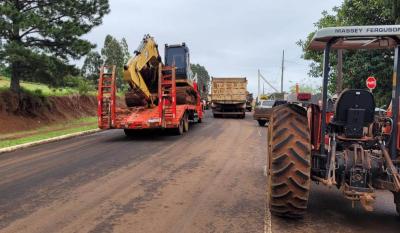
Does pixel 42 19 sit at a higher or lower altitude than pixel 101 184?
higher

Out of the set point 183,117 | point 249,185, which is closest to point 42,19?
point 183,117

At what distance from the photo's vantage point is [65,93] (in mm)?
28844

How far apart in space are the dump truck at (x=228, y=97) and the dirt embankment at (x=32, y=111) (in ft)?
30.8

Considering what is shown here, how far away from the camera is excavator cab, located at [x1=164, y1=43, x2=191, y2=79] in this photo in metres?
20.0

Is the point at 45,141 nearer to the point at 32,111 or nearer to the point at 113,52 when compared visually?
the point at 32,111

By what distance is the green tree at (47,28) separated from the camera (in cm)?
1845

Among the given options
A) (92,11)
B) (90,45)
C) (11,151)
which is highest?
(92,11)

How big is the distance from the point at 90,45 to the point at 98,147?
9267 mm

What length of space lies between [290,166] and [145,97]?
40.2 ft

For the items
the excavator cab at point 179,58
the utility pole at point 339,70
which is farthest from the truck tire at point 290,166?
the excavator cab at point 179,58

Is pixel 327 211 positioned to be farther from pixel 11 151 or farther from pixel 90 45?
pixel 90 45

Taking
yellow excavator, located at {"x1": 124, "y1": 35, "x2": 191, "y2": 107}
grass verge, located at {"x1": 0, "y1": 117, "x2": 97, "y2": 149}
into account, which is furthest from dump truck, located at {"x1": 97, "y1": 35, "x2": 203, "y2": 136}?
grass verge, located at {"x1": 0, "y1": 117, "x2": 97, "y2": 149}

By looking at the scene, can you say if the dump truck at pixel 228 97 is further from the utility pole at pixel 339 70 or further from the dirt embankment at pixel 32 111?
the utility pole at pixel 339 70

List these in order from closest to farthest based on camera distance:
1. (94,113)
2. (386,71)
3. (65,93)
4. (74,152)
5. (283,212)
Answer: (283,212) → (74,152) → (386,71) → (65,93) → (94,113)
